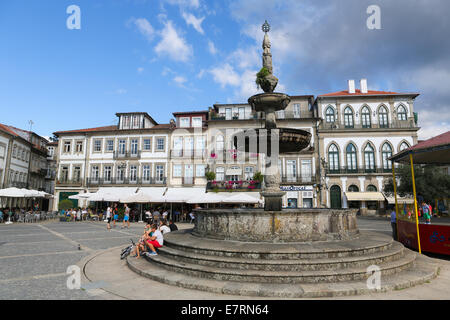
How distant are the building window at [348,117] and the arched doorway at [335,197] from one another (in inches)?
303

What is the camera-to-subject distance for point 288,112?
30453 mm

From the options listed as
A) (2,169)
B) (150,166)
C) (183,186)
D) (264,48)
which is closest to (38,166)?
(2,169)

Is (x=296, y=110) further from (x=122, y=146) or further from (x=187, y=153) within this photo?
(x=122, y=146)

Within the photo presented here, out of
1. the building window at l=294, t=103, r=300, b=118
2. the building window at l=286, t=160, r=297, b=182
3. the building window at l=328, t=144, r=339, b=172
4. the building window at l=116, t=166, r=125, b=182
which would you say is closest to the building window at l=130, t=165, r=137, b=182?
the building window at l=116, t=166, r=125, b=182

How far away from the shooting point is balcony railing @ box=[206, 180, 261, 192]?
88.4 feet

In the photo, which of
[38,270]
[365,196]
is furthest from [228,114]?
[38,270]

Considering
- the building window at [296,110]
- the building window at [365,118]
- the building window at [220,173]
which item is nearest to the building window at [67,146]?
the building window at [220,173]

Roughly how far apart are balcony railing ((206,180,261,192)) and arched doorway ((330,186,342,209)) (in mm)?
9165

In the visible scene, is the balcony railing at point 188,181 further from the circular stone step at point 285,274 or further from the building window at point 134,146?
the circular stone step at point 285,274

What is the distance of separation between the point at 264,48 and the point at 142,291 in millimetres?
7601

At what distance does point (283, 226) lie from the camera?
19.7 feet

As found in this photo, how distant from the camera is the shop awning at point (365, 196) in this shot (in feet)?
92.8

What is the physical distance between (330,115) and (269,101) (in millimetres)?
26882
